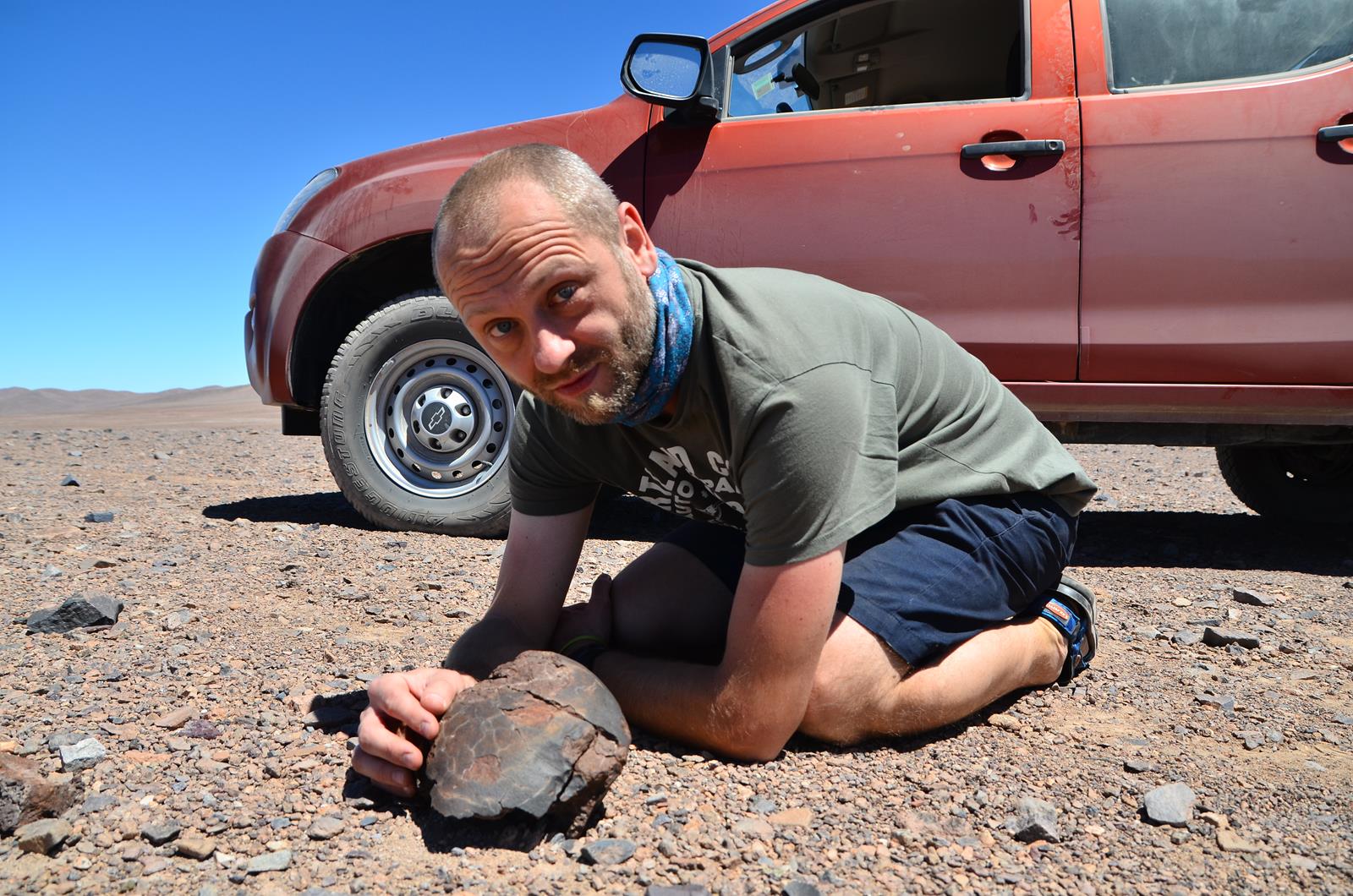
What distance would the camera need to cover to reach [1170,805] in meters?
1.67

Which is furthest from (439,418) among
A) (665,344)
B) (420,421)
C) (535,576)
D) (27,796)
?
(27,796)

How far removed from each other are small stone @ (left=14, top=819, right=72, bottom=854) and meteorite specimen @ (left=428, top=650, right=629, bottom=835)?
0.57m

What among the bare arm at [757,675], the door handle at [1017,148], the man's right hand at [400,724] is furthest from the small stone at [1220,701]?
the door handle at [1017,148]

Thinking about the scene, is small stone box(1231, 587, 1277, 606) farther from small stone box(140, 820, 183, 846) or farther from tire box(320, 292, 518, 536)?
small stone box(140, 820, 183, 846)

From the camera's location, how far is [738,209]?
3.35 m

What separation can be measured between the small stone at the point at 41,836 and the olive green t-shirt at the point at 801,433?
38.9 inches

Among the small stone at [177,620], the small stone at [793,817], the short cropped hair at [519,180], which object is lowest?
the small stone at [793,817]

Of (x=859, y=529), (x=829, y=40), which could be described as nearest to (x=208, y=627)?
(x=859, y=529)

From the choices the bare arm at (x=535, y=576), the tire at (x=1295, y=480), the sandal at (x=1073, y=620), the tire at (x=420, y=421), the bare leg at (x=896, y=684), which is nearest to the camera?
the bare leg at (x=896, y=684)

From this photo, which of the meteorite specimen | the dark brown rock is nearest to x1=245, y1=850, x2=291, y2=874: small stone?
the meteorite specimen

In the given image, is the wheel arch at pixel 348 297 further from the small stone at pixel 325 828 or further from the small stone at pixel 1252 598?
the small stone at pixel 1252 598

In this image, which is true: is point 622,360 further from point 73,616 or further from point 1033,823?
point 73,616

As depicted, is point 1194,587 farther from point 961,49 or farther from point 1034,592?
point 961,49

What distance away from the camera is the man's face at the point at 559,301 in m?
1.71
